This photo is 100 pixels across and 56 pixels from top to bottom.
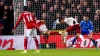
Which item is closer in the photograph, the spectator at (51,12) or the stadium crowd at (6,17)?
the stadium crowd at (6,17)

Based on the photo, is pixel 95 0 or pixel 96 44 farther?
pixel 95 0

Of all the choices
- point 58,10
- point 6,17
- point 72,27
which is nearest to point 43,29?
point 58,10

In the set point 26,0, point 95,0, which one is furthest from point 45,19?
point 95,0

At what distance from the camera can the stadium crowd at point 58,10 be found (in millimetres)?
24391

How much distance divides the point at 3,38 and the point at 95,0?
6055 millimetres

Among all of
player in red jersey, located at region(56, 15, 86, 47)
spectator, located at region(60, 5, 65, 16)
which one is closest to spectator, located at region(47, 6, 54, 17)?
spectator, located at region(60, 5, 65, 16)

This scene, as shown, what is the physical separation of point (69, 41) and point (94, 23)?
2.21 m

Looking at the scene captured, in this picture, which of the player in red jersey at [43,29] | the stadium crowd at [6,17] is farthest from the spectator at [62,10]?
the stadium crowd at [6,17]

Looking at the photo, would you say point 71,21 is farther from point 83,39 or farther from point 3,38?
point 3,38

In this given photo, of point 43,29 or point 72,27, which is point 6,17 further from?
point 72,27

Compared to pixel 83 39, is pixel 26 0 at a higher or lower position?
higher

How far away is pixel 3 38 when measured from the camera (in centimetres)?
2303

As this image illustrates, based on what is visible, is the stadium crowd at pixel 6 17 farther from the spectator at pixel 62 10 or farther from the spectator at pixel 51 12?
the spectator at pixel 62 10

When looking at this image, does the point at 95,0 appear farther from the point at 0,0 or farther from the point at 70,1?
the point at 0,0
